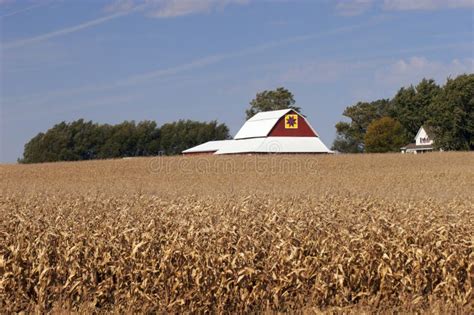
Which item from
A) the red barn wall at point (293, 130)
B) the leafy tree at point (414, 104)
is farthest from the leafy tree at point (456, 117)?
the red barn wall at point (293, 130)

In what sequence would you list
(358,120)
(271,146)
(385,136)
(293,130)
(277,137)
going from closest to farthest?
(271,146), (277,137), (293,130), (385,136), (358,120)

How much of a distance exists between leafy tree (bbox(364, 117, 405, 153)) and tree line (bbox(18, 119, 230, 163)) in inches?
782

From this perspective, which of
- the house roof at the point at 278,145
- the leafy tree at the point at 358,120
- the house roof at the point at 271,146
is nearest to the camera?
the house roof at the point at 271,146

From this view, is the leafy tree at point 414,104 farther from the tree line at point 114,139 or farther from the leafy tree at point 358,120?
the tree line at point 114,139

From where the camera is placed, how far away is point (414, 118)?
9600cm

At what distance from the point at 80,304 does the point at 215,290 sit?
188 centimetres

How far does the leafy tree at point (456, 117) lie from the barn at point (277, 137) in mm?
16111

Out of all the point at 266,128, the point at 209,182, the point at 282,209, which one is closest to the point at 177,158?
the point at 209,182

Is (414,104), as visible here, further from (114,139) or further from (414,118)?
(114,139)

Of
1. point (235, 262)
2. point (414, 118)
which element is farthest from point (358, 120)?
point (235, 262)

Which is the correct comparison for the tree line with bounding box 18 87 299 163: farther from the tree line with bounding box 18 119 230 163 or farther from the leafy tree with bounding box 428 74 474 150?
the leafy tree with bounding box 428 74 474 150

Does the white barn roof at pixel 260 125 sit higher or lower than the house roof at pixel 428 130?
higher

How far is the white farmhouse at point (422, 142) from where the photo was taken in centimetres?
8856

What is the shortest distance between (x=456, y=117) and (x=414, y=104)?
1729 cm
